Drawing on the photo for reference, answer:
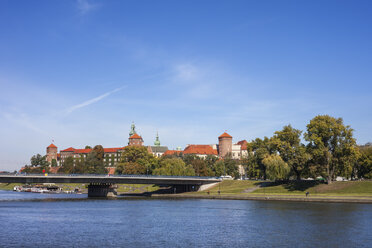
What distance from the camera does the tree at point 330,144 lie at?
98938 mm

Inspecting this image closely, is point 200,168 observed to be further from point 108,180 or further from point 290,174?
point 108,180

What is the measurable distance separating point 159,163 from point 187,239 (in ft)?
385

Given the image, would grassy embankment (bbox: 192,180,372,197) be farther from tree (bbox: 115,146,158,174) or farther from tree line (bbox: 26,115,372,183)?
tree (bbox: 115,146,158,174)

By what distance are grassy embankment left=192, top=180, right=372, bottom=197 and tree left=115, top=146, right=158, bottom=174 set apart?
4074cm

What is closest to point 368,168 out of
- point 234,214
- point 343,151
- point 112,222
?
point 343,151

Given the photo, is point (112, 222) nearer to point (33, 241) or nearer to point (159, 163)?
point (33, 241)

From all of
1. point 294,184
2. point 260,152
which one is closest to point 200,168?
point 260,152

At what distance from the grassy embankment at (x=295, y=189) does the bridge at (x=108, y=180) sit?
5919mm

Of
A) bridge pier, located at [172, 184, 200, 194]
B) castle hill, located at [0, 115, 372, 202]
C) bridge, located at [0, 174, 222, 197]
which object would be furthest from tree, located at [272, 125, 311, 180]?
bridge pier, located at [172, 184, 200, 194]

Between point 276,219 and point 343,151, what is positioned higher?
point 343,151

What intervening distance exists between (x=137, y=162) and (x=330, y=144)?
3501 inches

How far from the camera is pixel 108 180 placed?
359ft

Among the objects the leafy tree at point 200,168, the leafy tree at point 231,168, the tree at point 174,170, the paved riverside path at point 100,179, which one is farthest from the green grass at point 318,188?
the leafy tree at point 231,168

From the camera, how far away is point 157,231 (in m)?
44.6
